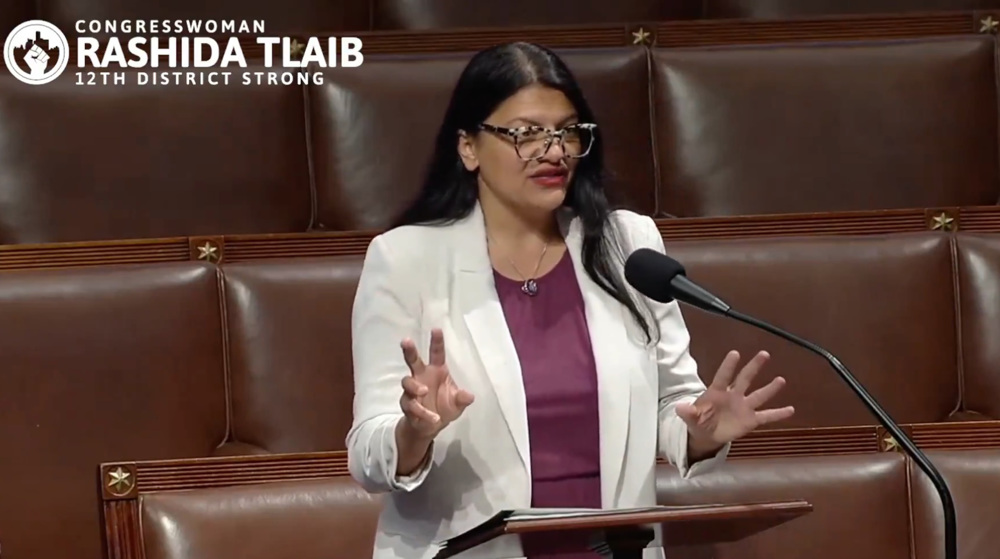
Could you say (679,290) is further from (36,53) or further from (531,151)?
(36,53)

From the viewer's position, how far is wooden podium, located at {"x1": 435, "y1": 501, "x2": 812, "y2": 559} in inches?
15.4

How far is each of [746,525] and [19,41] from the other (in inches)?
25.3

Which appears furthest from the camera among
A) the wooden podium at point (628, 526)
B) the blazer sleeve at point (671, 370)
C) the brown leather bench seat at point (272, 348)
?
the brown leather bench seat at point (272, 348)

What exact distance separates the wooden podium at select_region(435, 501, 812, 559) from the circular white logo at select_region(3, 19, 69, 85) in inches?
21.6

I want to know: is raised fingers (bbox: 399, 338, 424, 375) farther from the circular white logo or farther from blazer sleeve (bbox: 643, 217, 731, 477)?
the circular white logo

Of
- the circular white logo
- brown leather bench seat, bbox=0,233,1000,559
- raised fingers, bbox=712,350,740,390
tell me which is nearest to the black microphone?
raised fingers, bbox=712,350,740,390

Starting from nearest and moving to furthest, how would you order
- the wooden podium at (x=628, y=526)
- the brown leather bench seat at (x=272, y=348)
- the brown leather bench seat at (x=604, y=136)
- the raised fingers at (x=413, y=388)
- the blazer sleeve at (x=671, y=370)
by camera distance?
1. the wooden podium at (x=628, y=526)
2. the raised fingers at (x=413, y=388)
3. the blazer sleeve at (x=671, y=370)
4. the brown leather bench seat at (x=272, y=348)
5. the brown leather bench seat at (x=604, y=136)

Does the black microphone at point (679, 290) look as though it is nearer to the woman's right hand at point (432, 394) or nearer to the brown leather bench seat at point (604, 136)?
the woman's right hand at point (432, 394)

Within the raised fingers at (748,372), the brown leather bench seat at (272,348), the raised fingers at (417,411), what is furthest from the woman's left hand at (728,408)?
the brown leather bench seat at (272,348)

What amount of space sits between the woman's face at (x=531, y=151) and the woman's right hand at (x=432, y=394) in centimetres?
11

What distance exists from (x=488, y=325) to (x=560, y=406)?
5cm

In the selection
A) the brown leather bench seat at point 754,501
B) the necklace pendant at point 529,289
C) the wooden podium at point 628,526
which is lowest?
the brown leather bench seat at point 754,501

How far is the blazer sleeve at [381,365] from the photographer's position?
570 mm

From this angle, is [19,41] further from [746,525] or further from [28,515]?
[746,525]
